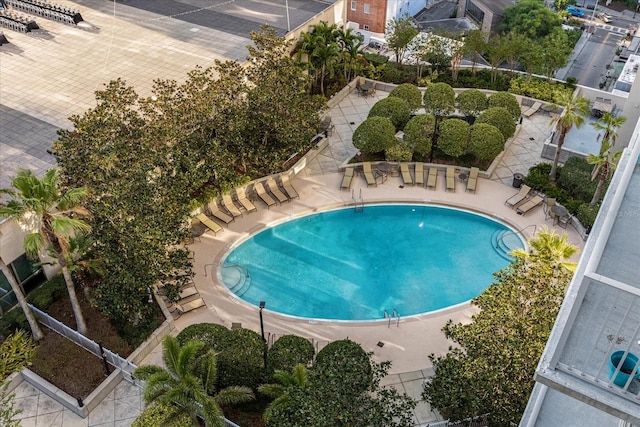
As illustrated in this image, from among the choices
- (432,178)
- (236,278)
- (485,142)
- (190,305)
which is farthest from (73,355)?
(485,142)

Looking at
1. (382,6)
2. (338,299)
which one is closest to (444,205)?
(338,299)

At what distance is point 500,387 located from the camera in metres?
16.4

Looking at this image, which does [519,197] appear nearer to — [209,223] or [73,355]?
[209,223]

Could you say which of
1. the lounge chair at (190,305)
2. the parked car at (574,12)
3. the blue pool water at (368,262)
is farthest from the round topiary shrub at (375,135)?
the parked car at (574,12)

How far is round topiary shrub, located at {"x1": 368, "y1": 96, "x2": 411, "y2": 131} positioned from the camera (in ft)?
107

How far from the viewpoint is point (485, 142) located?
30.1 metres

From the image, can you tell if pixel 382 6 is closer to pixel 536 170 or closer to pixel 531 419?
pixel 536 170

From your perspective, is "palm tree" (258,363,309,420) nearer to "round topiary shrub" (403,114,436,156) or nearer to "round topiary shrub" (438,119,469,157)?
"round topiary shrub" (403,114,436,156)

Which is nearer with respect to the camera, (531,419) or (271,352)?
(531,419)

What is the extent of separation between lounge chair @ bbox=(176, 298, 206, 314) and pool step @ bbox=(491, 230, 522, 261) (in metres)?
13.7

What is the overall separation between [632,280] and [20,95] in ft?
95.8

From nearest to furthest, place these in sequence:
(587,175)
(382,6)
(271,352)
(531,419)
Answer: (531,419)
(271,352)
(587,175)
(382,6)

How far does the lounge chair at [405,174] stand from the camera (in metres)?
30.8

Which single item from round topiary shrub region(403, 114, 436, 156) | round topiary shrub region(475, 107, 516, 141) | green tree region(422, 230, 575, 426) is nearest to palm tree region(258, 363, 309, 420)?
green tree region(422, 230, 575, 426)
